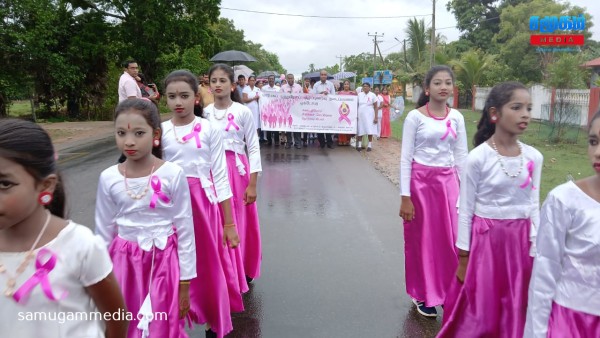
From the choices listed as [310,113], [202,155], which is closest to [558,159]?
[310,113]

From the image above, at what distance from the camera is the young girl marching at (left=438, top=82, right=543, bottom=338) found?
310 centimetres

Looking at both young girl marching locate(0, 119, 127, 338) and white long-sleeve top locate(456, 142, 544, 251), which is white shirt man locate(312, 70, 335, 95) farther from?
young girl marching locate(0, 119, 127, 338)

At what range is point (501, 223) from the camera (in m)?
3.12

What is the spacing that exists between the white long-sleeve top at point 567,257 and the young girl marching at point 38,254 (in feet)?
5.65

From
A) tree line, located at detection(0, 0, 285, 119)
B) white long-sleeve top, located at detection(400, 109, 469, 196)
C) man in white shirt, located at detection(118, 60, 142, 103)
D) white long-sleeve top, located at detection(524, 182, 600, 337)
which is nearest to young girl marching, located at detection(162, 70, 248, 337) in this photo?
white long-sleeve top, located at detection(400, 109, 469, 196)

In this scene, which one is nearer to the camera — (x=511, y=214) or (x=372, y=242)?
(x=511, y=214)

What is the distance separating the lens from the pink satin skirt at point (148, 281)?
112 inches

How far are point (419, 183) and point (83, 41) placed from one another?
23.0m

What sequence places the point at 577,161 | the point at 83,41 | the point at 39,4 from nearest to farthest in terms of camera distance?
the point at 577,161, the point at 39,4, the point at 83,41

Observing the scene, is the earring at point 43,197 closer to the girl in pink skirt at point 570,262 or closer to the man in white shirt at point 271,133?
the girl in pink skirt at point 570,262

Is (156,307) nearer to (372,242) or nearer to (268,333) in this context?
(268,333)

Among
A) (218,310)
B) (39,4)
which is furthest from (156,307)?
(39,4)

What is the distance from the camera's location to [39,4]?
19531 mm

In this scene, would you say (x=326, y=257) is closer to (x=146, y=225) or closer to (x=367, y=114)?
(x=146, y=225)
